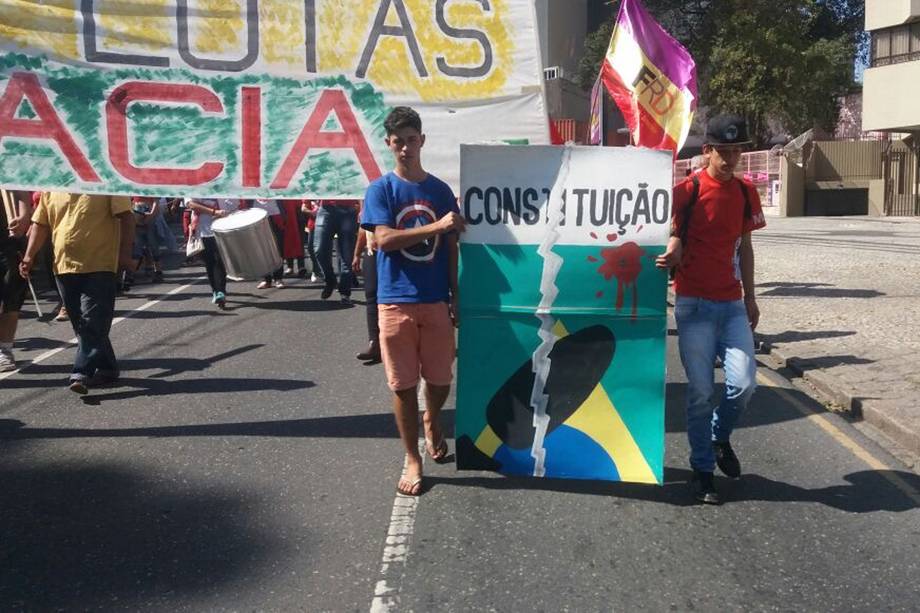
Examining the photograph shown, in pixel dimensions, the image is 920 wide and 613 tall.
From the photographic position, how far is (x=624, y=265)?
16.9ft

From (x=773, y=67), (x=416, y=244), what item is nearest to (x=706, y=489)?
(x=416, y=244)

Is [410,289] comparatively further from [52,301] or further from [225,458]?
[52,301]

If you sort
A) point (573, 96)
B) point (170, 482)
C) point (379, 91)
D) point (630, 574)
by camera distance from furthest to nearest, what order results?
point (573, 96)
point (379, 91)
point (170, 482)
point (630, 574)

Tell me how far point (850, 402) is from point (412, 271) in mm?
3653

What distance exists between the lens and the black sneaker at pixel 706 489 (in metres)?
5.10

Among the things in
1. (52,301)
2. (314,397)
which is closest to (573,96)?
(52,301)

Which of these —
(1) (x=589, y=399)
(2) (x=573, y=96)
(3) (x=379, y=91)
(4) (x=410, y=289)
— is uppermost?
(2) (x=573, y=96)

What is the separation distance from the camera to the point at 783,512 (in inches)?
197

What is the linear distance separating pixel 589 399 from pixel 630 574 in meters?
1.21

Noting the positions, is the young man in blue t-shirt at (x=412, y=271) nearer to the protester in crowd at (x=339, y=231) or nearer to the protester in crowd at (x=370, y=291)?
the protester in crowd at (x=370, y=291)

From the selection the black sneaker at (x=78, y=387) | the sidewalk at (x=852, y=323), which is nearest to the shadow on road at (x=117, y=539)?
the black sneaker at (x=78, y=387)

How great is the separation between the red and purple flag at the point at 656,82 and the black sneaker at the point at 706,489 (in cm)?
530

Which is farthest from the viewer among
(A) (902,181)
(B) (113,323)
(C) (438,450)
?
(A) (902,181)

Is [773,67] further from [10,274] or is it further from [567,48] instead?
[10,274]
